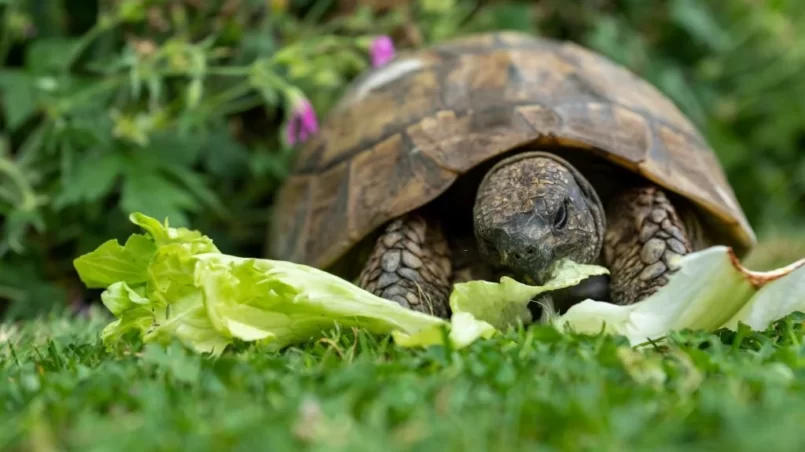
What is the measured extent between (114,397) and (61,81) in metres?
2.68

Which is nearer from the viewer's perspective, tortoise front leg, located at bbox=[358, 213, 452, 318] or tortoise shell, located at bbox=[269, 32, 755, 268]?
tortoise front leg, located at bbox=[358, 213, 452, 318]

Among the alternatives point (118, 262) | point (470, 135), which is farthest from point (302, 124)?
point (118, 262)

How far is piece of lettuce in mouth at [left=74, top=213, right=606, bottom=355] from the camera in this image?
2.11 metres

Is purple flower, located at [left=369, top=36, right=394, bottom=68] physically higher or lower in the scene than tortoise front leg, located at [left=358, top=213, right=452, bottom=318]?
higher

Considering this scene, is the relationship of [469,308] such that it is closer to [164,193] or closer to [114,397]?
[114,397]

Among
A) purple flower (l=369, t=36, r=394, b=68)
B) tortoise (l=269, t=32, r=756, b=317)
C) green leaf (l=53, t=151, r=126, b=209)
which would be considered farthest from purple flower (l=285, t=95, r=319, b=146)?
green leaf (l=53, t=151, r=126, b=209)

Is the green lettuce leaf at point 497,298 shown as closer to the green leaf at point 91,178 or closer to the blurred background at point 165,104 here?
the blurred background at point 165,104

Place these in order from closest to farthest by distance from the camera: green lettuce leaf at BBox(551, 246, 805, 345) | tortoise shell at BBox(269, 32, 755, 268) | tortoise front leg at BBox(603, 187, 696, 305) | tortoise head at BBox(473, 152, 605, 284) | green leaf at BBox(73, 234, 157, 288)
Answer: green lettuce leaf at BBox(551, 246, 805, 345)
green leaf at BBox(73, 234, 157, 288)
tortoise head at BBox(473, 152, 605, 284)
tortoise front leg at BBox(603, 187, 696, 305)
tortoise shell at BBox(269, 32, 755, 268)

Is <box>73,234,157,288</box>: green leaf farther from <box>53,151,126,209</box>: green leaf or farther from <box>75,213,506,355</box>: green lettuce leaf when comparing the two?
<box>53,151,126,209</box>: green leaf

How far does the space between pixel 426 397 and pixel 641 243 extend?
1.53 meters

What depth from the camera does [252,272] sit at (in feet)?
7.13

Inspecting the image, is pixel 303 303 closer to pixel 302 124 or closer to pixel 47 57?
pixel 302 124

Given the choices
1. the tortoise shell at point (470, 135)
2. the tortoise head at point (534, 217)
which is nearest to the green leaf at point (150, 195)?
the tortoise shell at point (470, 135)

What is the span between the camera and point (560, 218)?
2.48 metres
